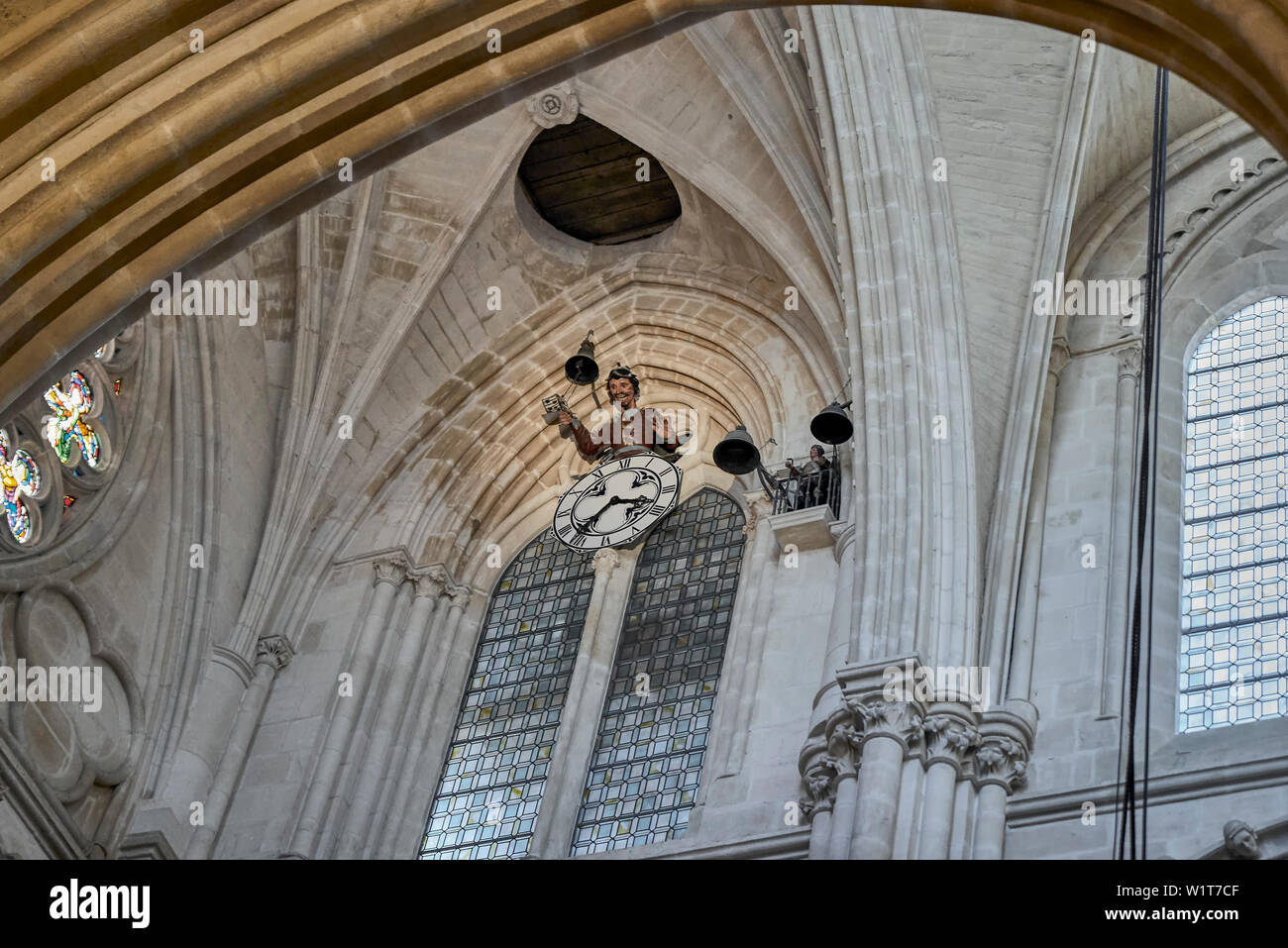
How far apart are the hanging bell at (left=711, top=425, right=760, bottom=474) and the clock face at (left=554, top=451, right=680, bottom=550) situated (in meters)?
1.82

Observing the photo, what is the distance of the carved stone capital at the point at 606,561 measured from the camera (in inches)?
694

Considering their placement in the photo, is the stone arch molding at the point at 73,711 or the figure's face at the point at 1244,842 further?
the stone arch molding at the point at 73,711

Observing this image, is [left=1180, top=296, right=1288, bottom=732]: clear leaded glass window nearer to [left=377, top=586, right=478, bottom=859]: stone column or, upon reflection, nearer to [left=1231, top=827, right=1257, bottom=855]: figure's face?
[left=1231, top=827, right=1257, bottom=855]: figure's face

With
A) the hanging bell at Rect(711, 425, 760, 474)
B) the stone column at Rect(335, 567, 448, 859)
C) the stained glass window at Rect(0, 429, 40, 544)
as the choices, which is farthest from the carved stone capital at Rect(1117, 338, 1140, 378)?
the stained glass window at Rect(0, 429, 40, 544)

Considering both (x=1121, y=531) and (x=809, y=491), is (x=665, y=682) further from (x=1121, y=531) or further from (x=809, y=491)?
(x=1121, y=531)

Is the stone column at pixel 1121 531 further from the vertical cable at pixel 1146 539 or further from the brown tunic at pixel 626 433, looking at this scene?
the brown tunic at pixel 626 433

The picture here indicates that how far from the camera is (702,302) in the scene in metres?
18.8

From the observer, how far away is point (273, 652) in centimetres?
1741

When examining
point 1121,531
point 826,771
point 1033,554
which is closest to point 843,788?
point 826,771

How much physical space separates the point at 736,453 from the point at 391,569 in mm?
3374

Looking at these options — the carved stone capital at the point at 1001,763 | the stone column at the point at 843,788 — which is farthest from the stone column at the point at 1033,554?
the stone column at the point at 843,788

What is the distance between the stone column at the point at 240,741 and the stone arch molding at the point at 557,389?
1360mm
